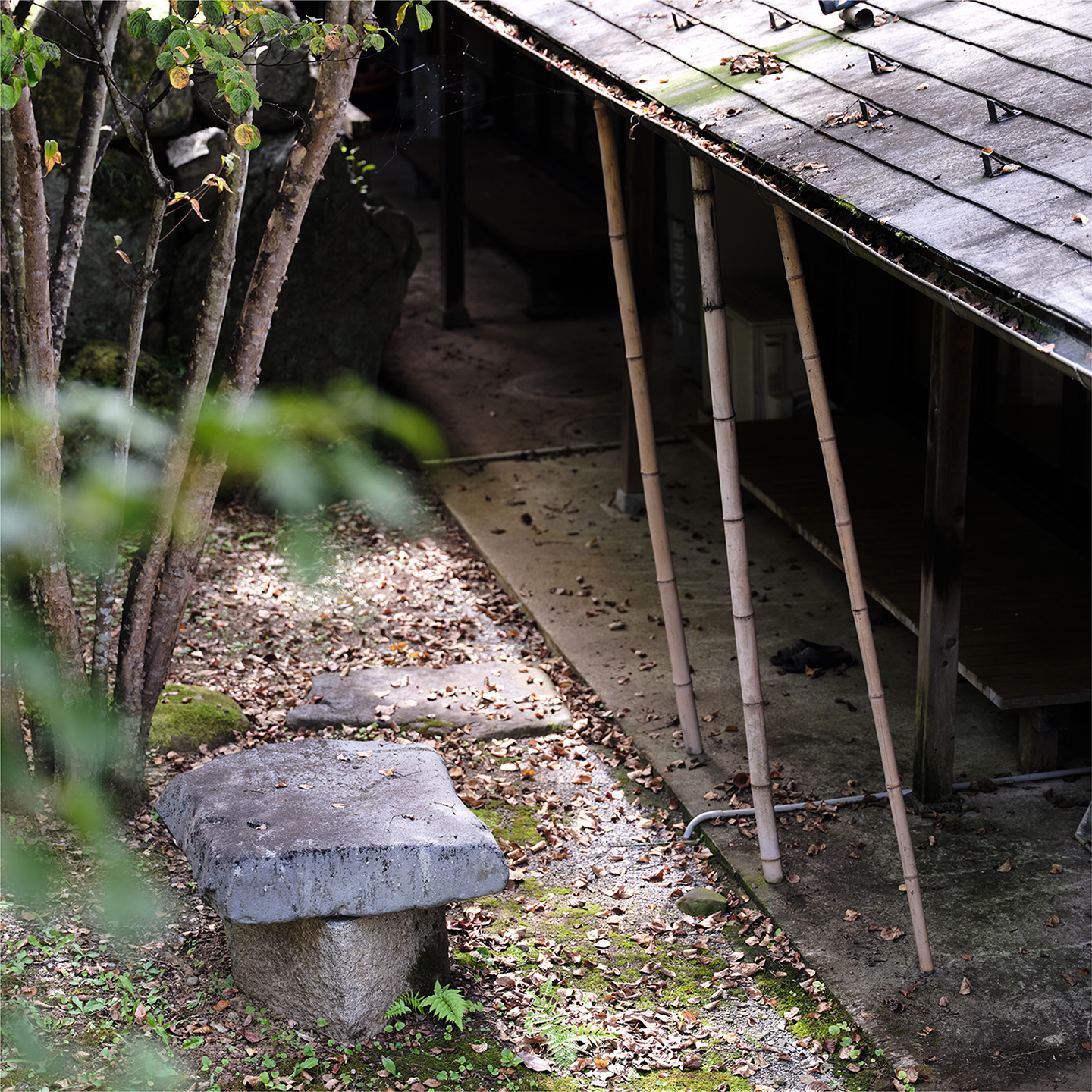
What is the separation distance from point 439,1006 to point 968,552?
4.04 m

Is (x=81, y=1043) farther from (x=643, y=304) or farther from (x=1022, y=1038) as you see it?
(x=643, y=304)

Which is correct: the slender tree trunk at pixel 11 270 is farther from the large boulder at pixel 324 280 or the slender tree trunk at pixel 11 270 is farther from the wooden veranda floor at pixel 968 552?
the large boulder at pixel 324 280

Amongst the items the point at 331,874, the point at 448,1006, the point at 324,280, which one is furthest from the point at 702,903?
the point at 324,280

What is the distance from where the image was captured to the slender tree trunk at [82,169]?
4.93 meters

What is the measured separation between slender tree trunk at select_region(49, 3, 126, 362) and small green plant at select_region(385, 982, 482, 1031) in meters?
2.67

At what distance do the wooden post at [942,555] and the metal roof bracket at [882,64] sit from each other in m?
A: 0.93

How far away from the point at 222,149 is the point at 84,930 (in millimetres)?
5826

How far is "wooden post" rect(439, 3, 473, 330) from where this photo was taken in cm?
1124

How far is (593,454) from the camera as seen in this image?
Result: 10.1 meters

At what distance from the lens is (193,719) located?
6.36 metres

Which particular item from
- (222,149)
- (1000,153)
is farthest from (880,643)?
(222,149)

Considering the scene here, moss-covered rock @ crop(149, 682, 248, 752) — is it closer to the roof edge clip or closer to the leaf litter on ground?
the leaf litter on ground

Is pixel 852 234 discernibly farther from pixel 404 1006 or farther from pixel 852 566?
pixel 404 1006

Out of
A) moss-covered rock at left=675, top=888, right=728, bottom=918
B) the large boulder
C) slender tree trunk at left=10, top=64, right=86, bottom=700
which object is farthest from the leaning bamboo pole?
the large boulder
